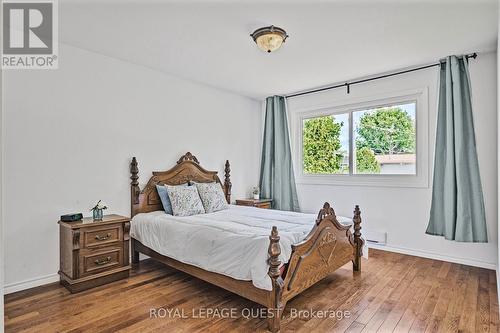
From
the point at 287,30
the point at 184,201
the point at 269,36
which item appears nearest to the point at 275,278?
the point at 184,201

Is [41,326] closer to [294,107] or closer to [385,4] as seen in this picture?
[385,4]

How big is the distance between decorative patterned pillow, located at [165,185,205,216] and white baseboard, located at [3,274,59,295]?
1382mm

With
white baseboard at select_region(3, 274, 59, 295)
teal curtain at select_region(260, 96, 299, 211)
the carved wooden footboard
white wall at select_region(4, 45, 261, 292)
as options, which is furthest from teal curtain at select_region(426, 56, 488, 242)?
white baseboard at select_region(3, 274, 59, 295)

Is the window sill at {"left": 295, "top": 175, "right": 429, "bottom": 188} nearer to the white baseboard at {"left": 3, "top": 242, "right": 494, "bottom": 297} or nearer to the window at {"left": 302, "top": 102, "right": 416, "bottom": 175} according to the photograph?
the window at {"left": 302, "top": 102, "right": 416, "bottom": 175}

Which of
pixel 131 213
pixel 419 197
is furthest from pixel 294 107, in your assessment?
pixel 131 213

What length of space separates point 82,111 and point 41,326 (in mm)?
2141

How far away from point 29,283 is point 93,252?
2.20ft

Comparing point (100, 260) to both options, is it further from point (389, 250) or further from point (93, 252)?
point (389, 250)

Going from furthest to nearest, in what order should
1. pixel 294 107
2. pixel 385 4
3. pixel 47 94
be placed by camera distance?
pixel 294 107
pixel 47 94
pixel 385 4

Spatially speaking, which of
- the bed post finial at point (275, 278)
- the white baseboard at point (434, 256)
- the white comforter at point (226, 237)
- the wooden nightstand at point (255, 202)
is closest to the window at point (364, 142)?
the wooden nightstand at point (255, 202)

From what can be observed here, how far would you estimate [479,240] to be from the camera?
3287 mm

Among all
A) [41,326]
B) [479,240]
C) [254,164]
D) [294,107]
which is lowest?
[41,326]

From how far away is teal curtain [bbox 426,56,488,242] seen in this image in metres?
3.33

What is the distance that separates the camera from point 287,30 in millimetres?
2830
